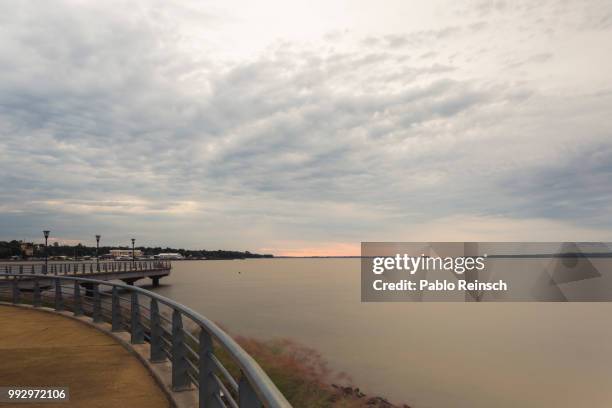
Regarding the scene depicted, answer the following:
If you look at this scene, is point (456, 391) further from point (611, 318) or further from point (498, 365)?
point (611, 318)

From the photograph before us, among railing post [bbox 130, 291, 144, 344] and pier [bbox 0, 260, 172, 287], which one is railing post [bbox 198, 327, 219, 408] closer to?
railing post [bbox 130, 291, 144, 344]

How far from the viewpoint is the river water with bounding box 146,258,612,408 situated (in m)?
23.5

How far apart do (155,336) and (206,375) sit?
2935 millimetres

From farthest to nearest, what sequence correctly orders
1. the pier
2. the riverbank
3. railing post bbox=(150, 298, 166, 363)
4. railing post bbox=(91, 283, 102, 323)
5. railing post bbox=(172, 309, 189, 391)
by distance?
1. the pier
2. the riverbank
3. railing post bbox=(91, 283, 102, 323)
4. railing post bbox=(150, 298, 166, 363)
5. railing post bbox=(172, 309, 189, 391)

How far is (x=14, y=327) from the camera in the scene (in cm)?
1075

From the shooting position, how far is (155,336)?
23.7ft

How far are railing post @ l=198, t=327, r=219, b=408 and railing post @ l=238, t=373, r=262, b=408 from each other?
1858 millimetres

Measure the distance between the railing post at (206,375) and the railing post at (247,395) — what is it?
1858 mm

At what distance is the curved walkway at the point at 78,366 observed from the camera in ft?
18.5

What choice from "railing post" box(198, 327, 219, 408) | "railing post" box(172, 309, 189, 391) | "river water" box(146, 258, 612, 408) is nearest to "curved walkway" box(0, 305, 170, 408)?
"railing post" box(172, 309, 189, 391)

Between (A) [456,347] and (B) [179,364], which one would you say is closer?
(B) [179,364]

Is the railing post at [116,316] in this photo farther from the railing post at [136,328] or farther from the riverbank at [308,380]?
the riverbank at [308,380]

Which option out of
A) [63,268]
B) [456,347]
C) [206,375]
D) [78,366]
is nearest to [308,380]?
[78,366]

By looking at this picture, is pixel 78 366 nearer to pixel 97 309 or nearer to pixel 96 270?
pixel 97 309
